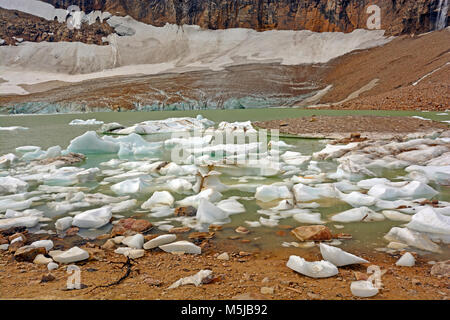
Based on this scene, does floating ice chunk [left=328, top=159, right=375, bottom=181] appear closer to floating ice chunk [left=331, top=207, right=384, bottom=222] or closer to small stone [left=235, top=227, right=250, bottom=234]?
floating ice chunk [left=331, top=207, right=384, bottom=222]

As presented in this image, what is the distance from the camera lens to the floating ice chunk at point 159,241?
244 centimetres

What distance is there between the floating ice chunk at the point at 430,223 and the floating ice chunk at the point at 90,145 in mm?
6027

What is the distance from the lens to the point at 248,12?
174ft

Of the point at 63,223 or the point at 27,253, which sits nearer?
the point at 27,253

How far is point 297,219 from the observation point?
3.01 meters

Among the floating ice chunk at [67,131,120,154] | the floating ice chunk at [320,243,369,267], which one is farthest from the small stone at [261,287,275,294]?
the floating ice chunk at [67,131,120,154]

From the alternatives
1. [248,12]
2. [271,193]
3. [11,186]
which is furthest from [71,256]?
[248,12]

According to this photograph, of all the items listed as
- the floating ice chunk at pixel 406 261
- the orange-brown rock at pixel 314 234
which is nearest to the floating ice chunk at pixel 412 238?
the floating ice chunk at pixel 406 261

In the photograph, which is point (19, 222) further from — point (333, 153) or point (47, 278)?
point (333, 153)

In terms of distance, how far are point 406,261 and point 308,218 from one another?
1.01 metres

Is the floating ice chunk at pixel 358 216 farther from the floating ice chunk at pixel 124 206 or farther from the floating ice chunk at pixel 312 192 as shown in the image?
the floating ice chunk at pixel 124 206

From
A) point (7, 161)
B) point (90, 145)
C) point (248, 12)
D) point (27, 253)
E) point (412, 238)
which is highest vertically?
point (248, 12)

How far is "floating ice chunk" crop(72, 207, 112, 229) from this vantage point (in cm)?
289
